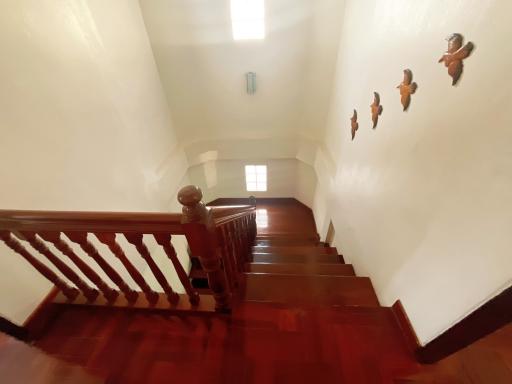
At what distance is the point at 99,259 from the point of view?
41.2 inches

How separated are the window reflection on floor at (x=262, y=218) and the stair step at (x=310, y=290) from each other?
273 centimetres

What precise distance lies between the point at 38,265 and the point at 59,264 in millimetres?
89

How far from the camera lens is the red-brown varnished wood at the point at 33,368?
101 centimetres

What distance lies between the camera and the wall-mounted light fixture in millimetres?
3013

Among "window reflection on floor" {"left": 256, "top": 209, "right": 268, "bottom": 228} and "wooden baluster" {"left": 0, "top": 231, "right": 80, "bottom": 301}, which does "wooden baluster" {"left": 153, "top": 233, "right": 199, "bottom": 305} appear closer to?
"wooden baluster" {"left": 0, "top": 231, "right": 80, "bottom": 301}

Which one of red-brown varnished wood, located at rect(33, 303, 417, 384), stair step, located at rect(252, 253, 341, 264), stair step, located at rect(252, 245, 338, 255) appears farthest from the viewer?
stair step, located at rect(252, 245, 338, 255)

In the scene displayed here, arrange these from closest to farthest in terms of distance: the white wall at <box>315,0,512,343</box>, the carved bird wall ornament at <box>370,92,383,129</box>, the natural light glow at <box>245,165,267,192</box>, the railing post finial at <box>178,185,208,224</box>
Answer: the white wall at <box>315,0,512,343</box>
the railing post finial at <box>178,185,208,224</box>
the carved bird wall ornament at <box>370,92,383,129</box>
the natural light glow at <box>245,165,267,192</box>

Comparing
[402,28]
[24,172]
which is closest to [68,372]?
[24,172]

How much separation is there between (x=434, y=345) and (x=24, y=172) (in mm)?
2159

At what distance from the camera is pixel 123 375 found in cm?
102

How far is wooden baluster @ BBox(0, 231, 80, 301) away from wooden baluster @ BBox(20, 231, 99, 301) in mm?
55

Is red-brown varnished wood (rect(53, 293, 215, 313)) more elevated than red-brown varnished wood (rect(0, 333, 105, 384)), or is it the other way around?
red-brown varnished wood (rect(53, 293, 215, 313))

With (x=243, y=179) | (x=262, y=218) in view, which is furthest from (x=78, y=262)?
(x=243, y=179)

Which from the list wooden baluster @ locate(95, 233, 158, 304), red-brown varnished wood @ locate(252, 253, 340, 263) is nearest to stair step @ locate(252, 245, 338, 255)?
red-brown varnished wood @ locate(252, 253, 340, 263)
